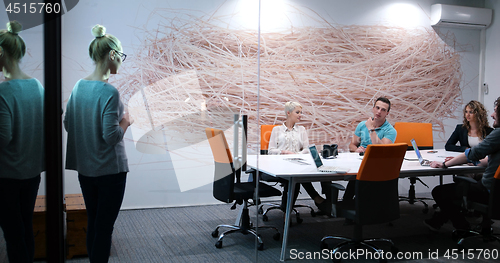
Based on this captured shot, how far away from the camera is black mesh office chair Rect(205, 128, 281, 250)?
6.44ft

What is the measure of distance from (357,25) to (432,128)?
1.69 meters

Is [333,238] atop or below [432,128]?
below

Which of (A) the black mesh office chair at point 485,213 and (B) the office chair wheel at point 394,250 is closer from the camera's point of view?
(A) the black mesh office chair at point 485,213

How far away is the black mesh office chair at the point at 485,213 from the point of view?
261 centimetres

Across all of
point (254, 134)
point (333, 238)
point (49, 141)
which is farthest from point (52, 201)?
point (333, 238)

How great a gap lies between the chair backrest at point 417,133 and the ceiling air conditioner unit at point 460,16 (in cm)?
101

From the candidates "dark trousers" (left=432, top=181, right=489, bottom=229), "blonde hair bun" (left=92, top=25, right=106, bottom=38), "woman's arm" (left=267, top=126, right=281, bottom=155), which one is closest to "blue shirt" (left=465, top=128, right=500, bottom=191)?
"dark trousers" (left=432, top=181, right=489, bottom=229)

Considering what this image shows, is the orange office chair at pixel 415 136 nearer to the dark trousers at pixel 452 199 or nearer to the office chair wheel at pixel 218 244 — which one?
the dark trousers at pixel 452 199

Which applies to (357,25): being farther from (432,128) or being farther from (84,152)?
(84,152)

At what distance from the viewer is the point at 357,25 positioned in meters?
4.34

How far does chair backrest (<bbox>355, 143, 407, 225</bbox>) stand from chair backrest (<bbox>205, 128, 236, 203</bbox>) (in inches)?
43.8

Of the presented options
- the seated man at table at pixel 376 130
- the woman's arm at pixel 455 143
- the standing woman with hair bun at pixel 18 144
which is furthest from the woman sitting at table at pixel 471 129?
the standing woman with hair bun at pixel 18 144

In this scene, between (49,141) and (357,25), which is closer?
(49,141)

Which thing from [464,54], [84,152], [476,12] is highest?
[476,12]
